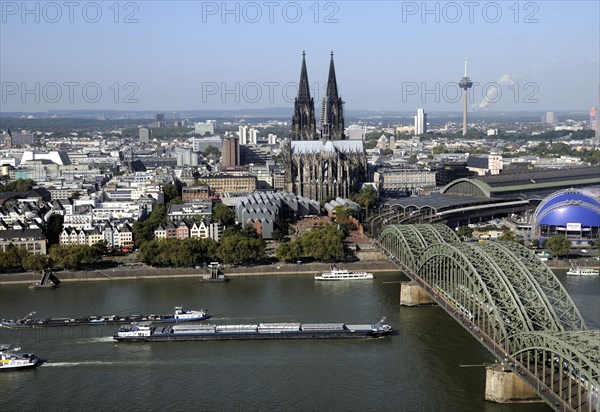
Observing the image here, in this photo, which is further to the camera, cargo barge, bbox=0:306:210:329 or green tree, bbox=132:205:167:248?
green tree, bbox=132:205:167:248

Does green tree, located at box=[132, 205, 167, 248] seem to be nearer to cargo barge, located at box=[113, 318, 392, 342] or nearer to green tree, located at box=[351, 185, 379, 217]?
green tree, located at box=[351, 185, 379, 217]

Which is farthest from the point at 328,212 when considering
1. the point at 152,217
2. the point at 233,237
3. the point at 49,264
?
the point at 49,264

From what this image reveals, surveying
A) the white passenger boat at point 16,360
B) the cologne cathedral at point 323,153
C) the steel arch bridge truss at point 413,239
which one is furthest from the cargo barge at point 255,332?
the cologne cathedral at point 323,153

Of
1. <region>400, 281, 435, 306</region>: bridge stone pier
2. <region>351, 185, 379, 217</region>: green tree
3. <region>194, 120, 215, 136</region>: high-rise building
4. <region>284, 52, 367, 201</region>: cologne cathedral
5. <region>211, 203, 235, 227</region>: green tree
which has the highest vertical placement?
<region>194, 120, 215, 136</region>: high-rise building

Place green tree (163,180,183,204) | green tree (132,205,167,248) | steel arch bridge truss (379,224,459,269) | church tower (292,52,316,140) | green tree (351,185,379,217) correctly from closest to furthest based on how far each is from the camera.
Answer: steel arch bridge truss (379,224,459,269), green tree (132,205,167,248), green tree (351,185,379,217), green tree (163,180,183,204), church tower (292,52,316,140)

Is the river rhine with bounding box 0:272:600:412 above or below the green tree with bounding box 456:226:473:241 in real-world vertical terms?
below

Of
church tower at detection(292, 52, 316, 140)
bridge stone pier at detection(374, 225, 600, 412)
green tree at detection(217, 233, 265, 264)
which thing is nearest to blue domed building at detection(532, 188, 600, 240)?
green tree at detection(217, 233, 265, 264)

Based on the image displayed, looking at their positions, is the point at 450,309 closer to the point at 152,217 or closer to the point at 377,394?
the point at 377,394

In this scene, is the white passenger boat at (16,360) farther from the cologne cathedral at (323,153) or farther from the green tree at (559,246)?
the cologne cathedral at (323,153)
